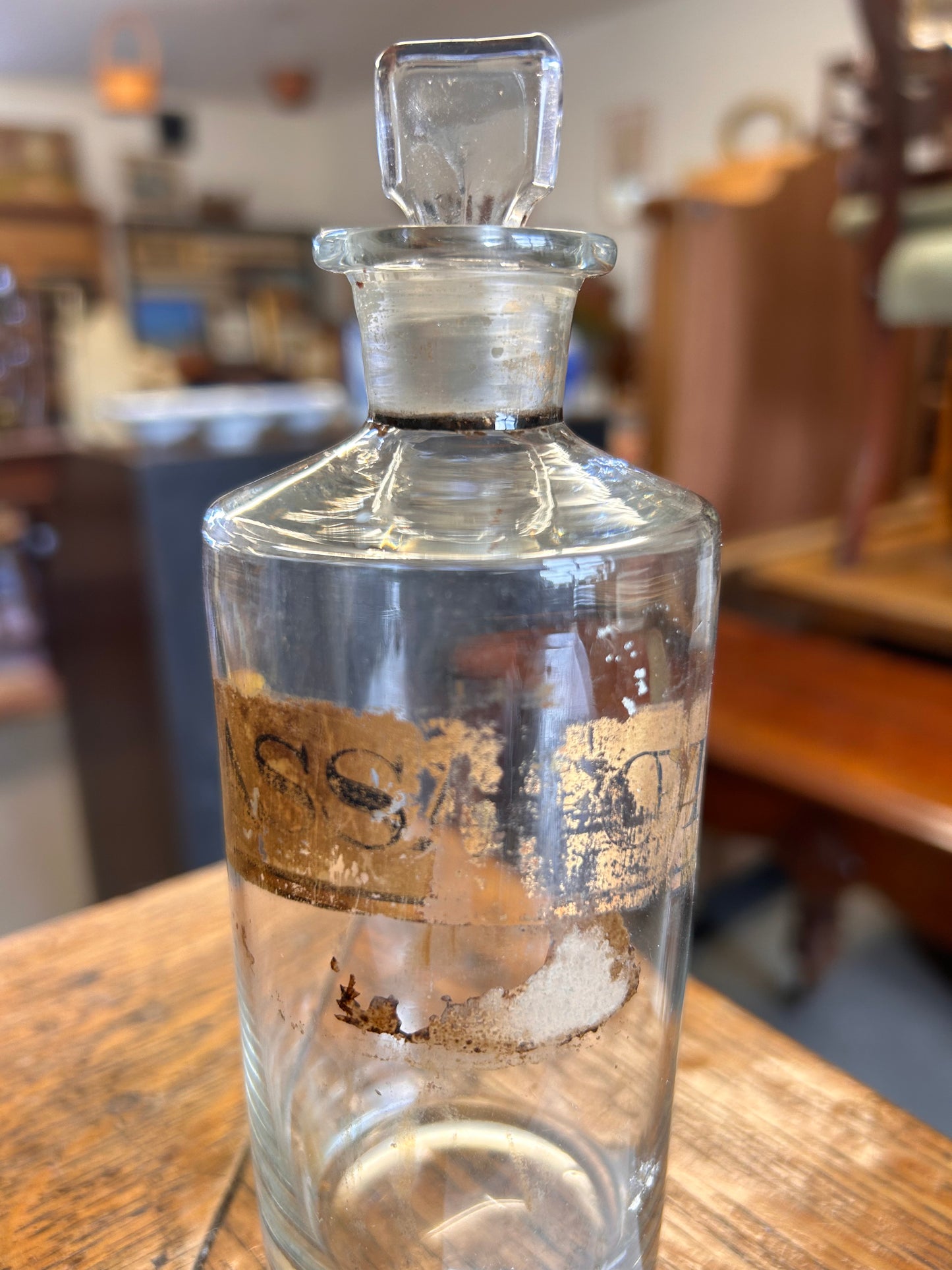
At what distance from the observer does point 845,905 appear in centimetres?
145

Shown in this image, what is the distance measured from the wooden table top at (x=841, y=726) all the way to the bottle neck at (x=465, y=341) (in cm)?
54

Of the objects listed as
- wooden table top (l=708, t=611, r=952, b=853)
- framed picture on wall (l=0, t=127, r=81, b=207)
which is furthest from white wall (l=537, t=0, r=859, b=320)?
framed picture on wall (l=0, t=127, r=81, b=207)

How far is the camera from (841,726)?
3.07 ft

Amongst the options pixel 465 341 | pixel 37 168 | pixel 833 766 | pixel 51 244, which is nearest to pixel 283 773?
pixel 465 341

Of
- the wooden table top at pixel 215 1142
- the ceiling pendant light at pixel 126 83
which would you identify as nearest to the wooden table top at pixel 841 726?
the wooden table top at pixel 215 1142

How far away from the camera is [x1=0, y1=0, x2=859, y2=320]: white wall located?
307 centimetres

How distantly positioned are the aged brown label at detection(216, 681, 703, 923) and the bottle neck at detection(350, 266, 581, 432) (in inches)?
3.4

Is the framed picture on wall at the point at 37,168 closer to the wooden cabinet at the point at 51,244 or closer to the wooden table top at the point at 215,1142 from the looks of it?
the wooden cabinet at the point at 51,244

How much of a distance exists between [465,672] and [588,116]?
165 inches

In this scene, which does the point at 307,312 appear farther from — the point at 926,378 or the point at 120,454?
the point at 120,454

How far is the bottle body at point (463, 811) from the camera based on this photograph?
252 mm

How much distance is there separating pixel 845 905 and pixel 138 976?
1242 mm

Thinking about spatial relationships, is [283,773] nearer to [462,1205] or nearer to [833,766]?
[462,1205]

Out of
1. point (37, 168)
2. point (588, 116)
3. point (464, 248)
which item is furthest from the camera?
point (37, 168)
